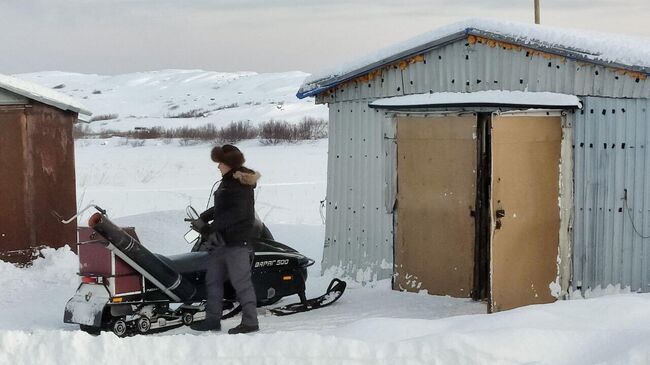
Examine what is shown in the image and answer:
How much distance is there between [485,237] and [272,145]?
2599 centimetres

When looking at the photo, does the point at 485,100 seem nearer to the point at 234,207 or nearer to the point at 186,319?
the point at 234,207

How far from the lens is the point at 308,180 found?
84.1 ft

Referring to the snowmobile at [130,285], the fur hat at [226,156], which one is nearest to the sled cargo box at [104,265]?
the snowmobile at [130,285]

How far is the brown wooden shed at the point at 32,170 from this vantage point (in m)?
12.5

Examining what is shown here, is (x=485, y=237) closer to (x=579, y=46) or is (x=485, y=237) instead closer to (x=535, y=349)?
(x=579, y=46)

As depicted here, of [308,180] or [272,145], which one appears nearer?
[308,180]

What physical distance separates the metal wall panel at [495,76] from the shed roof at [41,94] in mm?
4161

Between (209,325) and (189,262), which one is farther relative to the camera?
(189,262)

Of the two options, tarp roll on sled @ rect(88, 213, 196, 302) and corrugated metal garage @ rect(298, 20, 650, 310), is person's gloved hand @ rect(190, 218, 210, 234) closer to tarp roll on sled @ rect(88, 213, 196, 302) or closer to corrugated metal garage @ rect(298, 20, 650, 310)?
tarp roll on sled @ rect(88, 213, 196, 302)

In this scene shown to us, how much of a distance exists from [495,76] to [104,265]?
4.76m

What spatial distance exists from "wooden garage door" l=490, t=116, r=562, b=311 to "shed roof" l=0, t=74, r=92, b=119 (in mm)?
6678

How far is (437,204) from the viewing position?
1045cm

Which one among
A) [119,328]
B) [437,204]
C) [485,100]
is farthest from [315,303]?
[485,100]

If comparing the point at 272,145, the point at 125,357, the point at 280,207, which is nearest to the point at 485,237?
the point at 125,357
